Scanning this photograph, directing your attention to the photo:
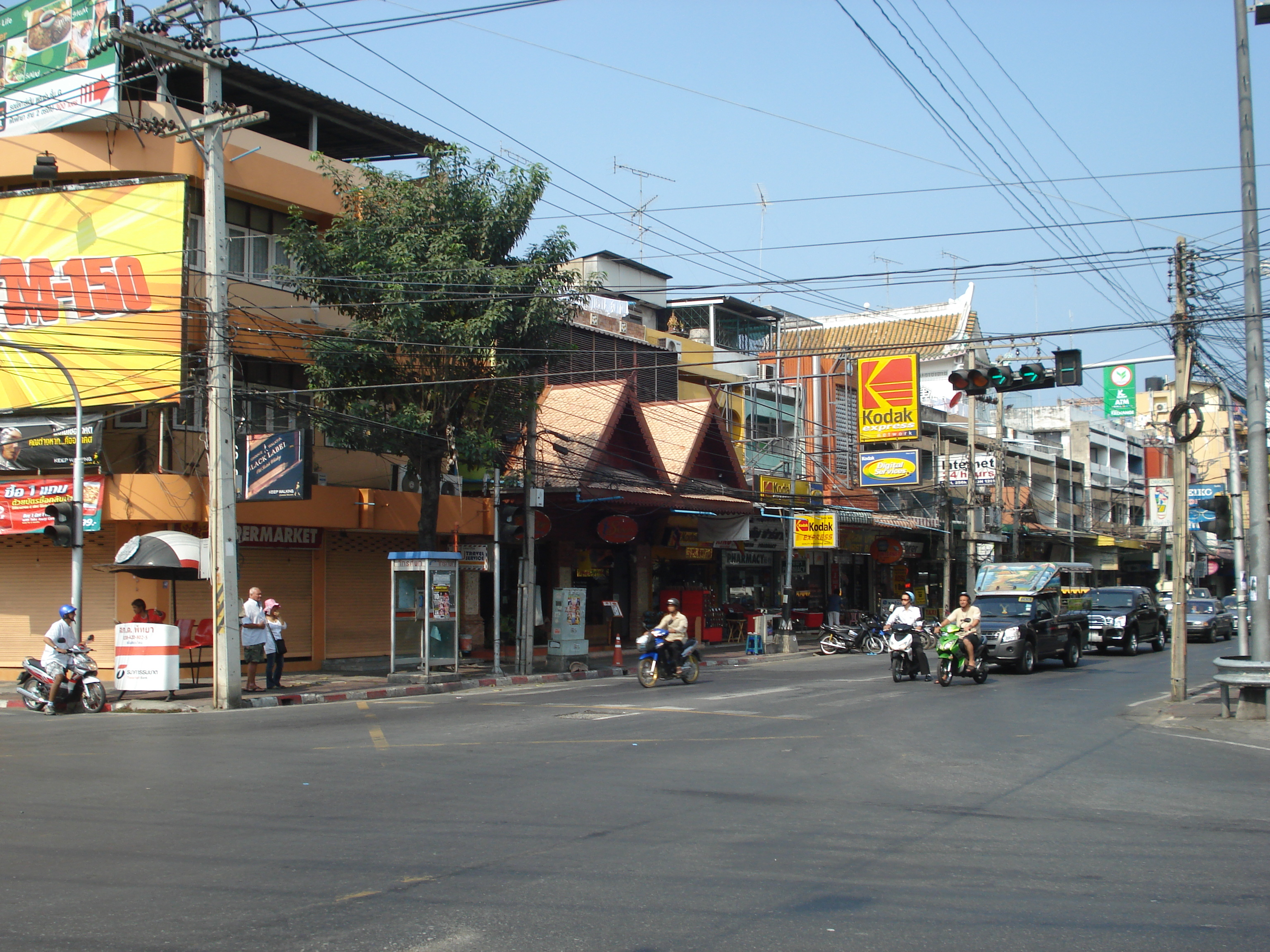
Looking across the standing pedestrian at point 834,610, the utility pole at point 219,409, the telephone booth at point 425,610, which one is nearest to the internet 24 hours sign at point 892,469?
the standing pedestrian at point 834,610

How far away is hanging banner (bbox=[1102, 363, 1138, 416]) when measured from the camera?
2869 centimetres

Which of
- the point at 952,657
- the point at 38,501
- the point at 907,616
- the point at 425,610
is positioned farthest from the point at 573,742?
the point at 38,501

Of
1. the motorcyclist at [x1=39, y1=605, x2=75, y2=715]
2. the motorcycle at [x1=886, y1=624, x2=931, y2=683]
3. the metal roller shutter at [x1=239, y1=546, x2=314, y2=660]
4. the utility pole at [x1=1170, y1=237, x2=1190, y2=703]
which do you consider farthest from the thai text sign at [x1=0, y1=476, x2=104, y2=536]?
the utility pole at [x1=1170, y1=237, x2=1190, y2=703]

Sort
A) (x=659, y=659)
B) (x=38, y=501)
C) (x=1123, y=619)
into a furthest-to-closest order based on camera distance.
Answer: (x=1123, y=619), (x=38, y=501), (x=659, y=659)

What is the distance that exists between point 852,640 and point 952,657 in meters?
13.2

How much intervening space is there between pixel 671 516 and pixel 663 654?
13832 mm

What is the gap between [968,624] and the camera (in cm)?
2072

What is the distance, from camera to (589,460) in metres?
29.7

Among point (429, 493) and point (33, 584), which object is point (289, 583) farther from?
point (33, 584)

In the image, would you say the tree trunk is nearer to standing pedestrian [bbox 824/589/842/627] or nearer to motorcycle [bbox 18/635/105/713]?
motorcycle [bbox 18/635/105/713]

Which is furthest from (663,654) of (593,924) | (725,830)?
Result: (593,924)

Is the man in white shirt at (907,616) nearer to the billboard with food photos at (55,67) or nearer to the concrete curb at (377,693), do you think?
the concrete curb at (377,693)

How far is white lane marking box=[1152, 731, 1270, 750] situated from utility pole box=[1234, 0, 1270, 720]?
6.37 ft

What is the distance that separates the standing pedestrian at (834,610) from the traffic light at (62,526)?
929 inches
